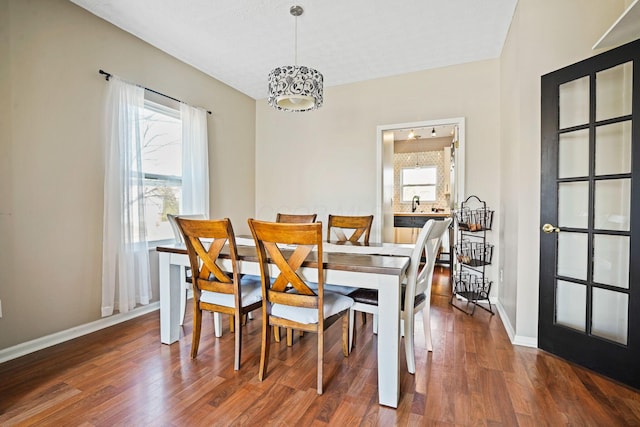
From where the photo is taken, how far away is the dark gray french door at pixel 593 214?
1.84 meters

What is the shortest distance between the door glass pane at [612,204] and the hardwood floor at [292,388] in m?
0.95

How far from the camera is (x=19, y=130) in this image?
7.28 ft

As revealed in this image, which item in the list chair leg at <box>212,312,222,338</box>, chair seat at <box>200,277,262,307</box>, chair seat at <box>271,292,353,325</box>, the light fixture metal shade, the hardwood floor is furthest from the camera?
chair leg at <box>212,312,222,338</box>

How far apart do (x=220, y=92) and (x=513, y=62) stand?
131 inches

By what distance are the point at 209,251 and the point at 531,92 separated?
8.63ft

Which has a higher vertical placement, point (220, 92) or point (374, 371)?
point (220, 92)

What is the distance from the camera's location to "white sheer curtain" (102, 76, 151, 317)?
8.87ft

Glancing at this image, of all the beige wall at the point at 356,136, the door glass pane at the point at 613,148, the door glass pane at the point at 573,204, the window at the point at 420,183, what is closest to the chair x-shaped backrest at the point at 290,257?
the door glass pane at the point at 573,204

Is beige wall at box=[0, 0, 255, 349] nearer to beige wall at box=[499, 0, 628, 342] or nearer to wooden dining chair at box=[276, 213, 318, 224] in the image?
wooden dining chair at box=[276, 213, 318, 224]

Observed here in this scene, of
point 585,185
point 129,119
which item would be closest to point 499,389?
point 585,185

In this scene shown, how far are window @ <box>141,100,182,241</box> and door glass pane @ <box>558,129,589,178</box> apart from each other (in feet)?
11.7

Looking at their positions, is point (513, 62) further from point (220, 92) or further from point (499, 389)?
point (220, 92)

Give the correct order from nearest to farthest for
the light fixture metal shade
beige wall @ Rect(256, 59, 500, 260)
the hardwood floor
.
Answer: the hardwood floor, the light fixture metal shade, beige wall @ Rect(256, 59, 500, 260)

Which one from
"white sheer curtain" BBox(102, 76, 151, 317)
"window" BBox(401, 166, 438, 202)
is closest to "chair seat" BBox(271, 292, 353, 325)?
"white sheer curtain" BBox(102, 76, 151, 317)
